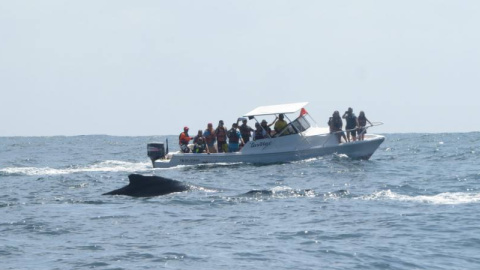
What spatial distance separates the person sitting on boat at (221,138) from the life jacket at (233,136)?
396 millimetres

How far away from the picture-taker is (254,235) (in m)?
15.4

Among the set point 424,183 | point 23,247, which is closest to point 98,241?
point 23,247

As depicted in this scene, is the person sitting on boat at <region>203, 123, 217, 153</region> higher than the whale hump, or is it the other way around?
the person sitting on boat at <region>203, 123, 217, 153</region>

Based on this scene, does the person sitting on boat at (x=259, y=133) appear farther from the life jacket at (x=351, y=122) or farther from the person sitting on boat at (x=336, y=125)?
the life jacket at (x=351, y=122)

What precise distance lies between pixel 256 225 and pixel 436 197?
656 cm

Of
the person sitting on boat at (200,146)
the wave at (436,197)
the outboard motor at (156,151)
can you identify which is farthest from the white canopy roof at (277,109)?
the wave at (436,197)

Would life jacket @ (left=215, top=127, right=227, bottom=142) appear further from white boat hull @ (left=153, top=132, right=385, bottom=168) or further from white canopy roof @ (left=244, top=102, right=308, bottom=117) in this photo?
white canopy roof @ (left=244, top=102, right=308, bottom=117)

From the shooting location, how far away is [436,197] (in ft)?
68.4

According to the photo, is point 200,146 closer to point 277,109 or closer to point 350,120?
point 277,109

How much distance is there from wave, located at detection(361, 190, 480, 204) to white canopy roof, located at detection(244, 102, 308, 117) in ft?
38.6

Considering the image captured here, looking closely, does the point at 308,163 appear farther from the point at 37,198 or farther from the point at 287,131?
the point at 37,198

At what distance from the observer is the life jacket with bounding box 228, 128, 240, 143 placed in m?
34.2

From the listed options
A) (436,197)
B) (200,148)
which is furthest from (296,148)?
(436,197)

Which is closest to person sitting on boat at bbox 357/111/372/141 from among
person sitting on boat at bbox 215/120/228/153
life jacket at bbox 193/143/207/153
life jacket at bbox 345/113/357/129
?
life jacket at bbox 345/113/357/129
